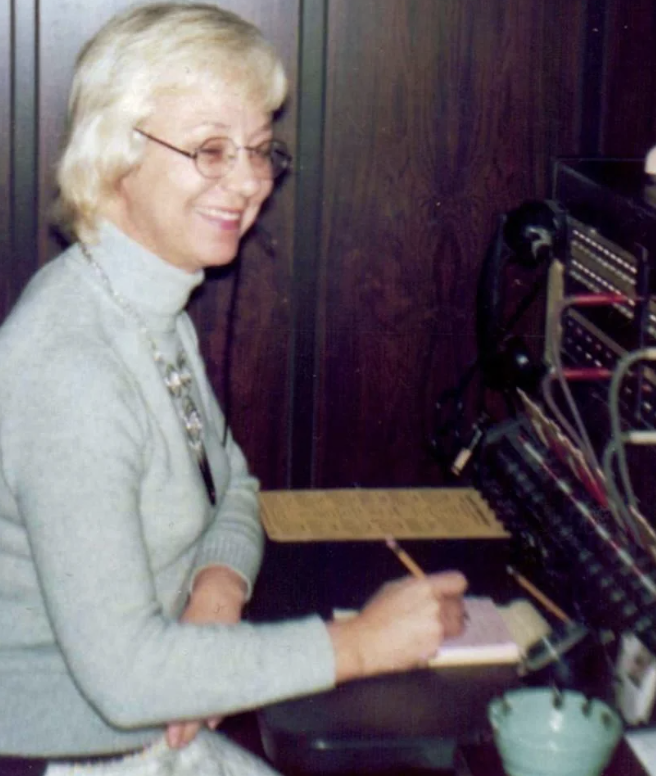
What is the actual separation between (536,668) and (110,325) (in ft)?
1.66

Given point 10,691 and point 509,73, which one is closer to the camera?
point 10,691

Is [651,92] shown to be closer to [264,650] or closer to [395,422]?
[395,422]

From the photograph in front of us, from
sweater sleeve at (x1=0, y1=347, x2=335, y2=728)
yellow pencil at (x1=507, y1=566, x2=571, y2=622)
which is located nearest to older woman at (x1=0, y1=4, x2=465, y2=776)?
sweater sleeve at (x1=0, y1=347, x2=335, y2=728)

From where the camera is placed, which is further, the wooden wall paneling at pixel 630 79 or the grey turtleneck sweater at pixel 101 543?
the wooden wall paneling at pixel 630 79

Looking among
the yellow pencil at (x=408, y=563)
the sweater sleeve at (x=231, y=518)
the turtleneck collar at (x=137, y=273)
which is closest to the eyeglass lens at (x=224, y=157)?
the turtleneck collar at (x=137, y=273)

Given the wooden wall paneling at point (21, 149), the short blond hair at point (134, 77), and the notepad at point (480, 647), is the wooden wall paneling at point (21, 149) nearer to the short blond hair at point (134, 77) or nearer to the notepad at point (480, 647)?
the short blond hair at point (134, 77)

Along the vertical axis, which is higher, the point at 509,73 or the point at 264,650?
the point at 509,73

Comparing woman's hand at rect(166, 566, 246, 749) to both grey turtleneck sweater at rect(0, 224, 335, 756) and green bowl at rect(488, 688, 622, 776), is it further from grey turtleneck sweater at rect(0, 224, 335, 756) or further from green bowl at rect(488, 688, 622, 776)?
green bowl at rect(488, 688, 622, 776)

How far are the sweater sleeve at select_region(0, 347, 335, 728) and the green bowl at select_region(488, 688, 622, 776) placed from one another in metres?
0.17

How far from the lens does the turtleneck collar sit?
127 centimetres

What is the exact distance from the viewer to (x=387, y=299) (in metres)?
2.58

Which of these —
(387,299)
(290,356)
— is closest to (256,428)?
(290,356)

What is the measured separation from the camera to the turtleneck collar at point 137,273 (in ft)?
4.18

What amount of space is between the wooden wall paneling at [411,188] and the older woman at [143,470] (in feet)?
3.47
